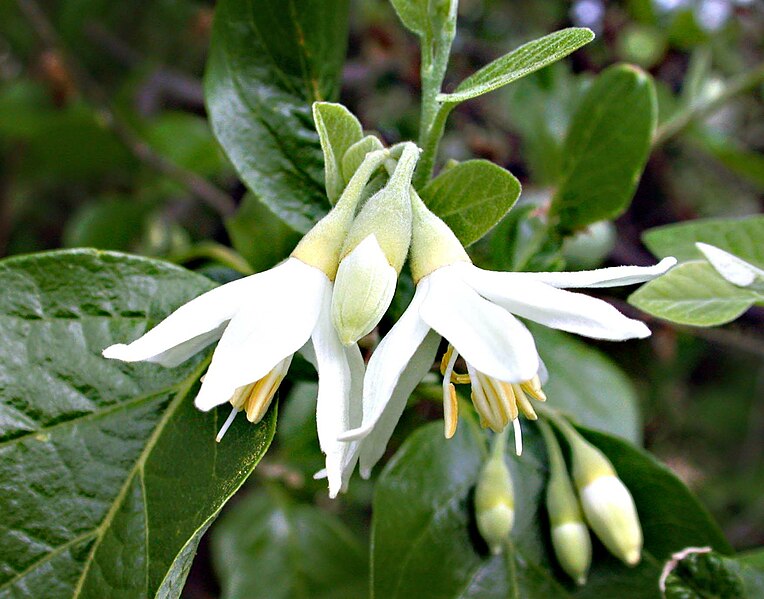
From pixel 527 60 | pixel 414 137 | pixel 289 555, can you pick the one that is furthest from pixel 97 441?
pixel 414 137

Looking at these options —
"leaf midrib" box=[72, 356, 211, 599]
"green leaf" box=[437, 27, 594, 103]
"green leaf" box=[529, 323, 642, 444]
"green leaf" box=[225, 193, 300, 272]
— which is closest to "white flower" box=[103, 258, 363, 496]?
"leaf midrib" box=[72, 356, 211, 599]

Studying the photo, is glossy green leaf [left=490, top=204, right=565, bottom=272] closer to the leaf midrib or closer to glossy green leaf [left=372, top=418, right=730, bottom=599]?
glossy green leaf [left=372, top=418, right=730, bottom=599]

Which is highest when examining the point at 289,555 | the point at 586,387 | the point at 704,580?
the point at 704,580

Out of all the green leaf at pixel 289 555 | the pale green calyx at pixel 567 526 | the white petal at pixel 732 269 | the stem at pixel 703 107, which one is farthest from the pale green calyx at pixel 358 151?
the stem at pixel 703 107

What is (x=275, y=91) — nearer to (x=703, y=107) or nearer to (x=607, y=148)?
(x=607, y=148)

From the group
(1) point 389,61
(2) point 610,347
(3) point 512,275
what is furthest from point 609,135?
(1) point 389,61

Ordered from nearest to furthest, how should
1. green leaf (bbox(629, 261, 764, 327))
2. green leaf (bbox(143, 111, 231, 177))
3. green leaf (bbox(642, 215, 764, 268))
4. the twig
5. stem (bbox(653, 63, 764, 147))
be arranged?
green leaf (bbox(629, 261, 764, 327)), green leaf (bbox(642, 215, 764, 268)), stem (bbox(653, 63, 764, 147)), the twig, green leaf (bbox(143, 111, 231, 177))
